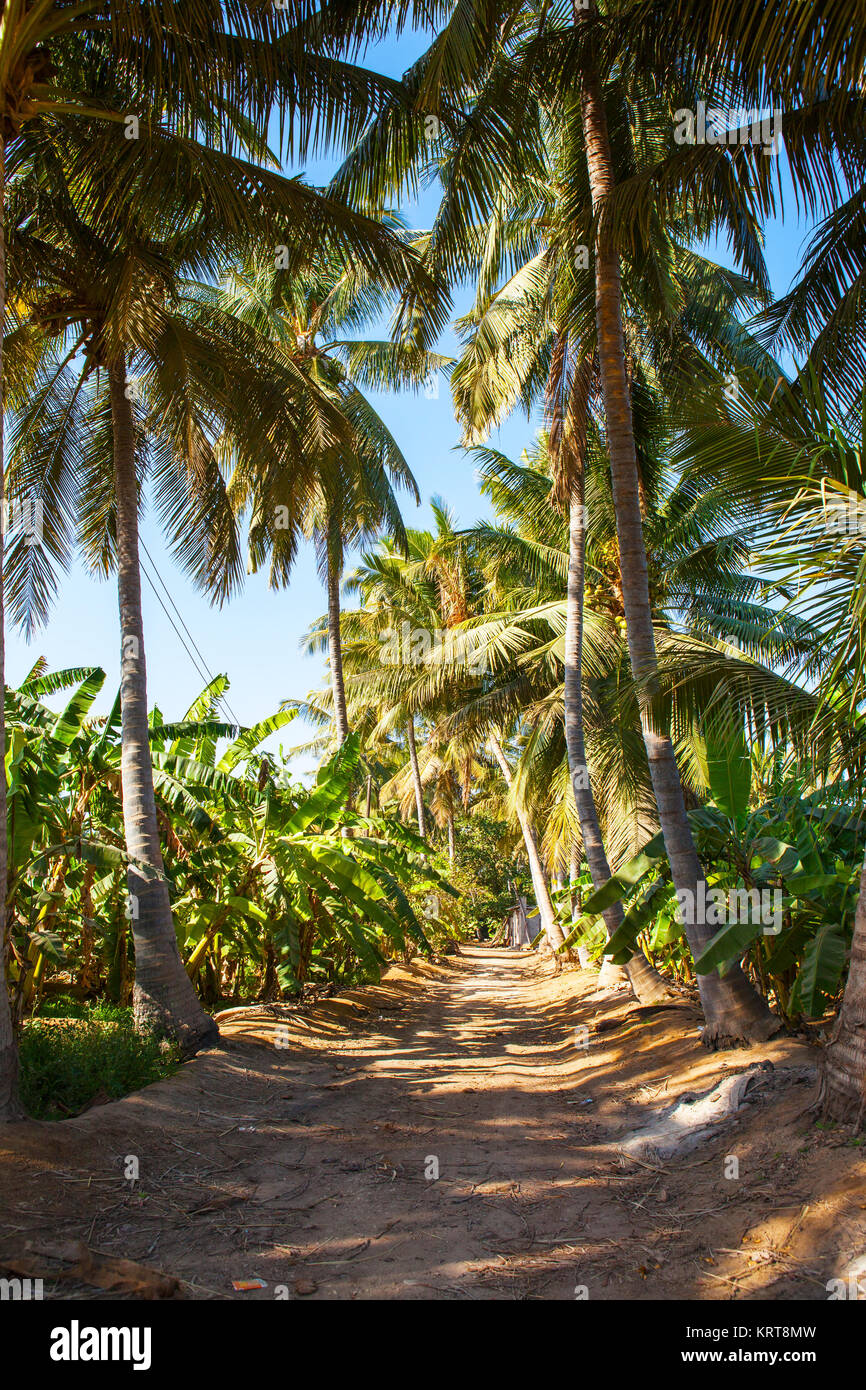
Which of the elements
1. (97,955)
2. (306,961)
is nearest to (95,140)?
(97,955)

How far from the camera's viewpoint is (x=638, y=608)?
7172mm

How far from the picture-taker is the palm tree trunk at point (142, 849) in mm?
7133

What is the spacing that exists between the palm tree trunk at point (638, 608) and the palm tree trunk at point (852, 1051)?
196 cm

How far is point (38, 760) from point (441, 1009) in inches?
315

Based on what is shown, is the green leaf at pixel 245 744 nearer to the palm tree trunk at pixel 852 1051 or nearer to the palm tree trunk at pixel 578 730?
the palm tree trunk at pixel 578 730

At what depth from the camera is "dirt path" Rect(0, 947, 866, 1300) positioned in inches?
135

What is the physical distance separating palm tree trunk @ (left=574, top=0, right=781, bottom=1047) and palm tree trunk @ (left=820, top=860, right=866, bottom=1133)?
196cm

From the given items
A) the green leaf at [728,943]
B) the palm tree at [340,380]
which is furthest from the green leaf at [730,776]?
the palm tree at [340,380]

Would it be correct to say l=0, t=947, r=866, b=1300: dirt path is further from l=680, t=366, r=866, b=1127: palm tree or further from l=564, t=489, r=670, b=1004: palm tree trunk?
l=564, t=489, r=670, b=1004: palm tree trunk

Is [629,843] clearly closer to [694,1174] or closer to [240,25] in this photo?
[694,1174]

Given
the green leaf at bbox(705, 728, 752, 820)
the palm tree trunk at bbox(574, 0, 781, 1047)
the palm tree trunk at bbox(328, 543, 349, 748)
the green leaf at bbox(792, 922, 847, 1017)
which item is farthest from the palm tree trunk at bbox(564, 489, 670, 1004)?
the green leaf at bbox(792, 922, 847, 1017)

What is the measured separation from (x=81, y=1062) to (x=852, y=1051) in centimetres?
507

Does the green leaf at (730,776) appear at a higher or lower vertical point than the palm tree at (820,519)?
lower
